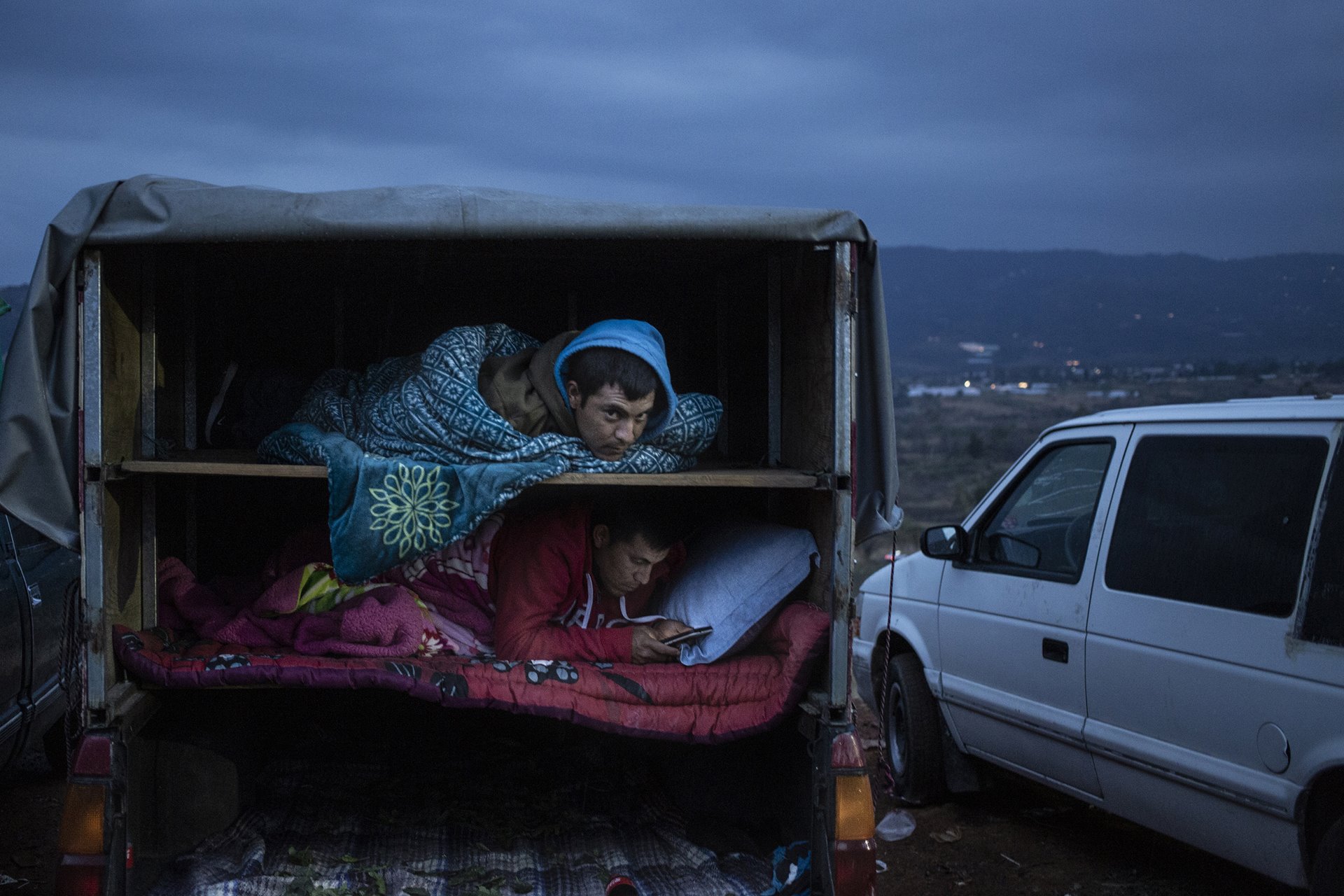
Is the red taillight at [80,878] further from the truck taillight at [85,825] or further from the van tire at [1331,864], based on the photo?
the van tire at [1331,864]

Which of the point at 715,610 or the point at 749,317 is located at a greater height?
the point at 749,317

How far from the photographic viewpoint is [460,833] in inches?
144

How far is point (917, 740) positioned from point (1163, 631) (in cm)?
177

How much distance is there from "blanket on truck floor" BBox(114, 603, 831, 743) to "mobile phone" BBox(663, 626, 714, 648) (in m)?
0.12

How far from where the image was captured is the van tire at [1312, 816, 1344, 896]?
302 cm

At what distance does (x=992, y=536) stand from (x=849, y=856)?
2445mm

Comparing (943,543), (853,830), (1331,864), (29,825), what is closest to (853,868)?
(853,830)

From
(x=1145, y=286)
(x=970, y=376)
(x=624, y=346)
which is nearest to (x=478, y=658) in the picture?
(x=624, y=346)

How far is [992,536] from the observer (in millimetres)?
4859

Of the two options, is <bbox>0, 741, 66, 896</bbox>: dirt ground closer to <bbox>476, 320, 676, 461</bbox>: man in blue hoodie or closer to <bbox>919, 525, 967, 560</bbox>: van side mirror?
<bbox>476, 320, 676, 461</bbox>: man in blue hoodie

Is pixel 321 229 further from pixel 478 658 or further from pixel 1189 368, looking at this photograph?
pixel 1189 368

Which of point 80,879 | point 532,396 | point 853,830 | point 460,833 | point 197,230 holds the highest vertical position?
point 197,230

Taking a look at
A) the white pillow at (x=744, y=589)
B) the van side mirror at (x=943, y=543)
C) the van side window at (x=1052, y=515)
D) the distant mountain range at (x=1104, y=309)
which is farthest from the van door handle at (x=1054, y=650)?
the distant mountain range at (x=1104, y=309)

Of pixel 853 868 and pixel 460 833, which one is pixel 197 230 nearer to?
pixel 460 833
